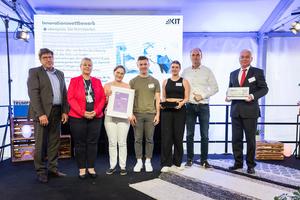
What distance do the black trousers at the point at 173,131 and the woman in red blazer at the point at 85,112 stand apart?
816 mm

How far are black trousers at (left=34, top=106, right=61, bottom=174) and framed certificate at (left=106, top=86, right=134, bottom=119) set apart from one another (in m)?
0.65

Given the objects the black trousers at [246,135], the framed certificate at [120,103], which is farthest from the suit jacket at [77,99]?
the black trousers at [246,135]

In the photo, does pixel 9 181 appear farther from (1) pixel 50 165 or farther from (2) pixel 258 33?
(2) pixel 258 33

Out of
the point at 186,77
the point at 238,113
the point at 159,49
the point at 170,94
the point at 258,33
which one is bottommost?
the point at 238,113

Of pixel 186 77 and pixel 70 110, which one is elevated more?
pixel 186 77

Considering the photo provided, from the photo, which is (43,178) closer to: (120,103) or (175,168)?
(120,103)

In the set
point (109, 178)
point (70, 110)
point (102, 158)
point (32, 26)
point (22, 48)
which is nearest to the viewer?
point (70, 110)

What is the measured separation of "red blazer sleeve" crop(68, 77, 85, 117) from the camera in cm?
298

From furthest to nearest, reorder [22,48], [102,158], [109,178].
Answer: [22,48], [102,158], [109,178]

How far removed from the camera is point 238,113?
3189 mm

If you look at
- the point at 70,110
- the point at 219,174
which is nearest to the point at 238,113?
the point at 219,174

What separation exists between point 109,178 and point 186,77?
63.6 inches

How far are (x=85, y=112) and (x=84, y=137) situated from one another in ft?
1.04

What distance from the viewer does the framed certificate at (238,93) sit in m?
3.11
